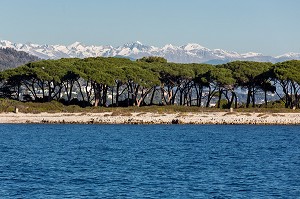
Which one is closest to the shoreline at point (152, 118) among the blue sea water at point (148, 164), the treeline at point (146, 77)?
the treeline at point (146, 77)

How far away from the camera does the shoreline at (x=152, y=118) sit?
9681 cm

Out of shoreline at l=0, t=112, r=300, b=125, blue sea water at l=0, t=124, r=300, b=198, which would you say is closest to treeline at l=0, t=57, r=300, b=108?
shoreline at l=0, t=112, r=300, b=125

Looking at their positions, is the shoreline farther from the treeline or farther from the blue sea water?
the blue sea water

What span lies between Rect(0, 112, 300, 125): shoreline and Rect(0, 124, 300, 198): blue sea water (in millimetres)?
12859

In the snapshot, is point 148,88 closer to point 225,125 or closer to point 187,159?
point 225,125

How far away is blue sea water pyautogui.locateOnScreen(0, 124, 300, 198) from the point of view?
121ft

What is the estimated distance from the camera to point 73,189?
37.1 m

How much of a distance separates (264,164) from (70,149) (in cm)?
1796

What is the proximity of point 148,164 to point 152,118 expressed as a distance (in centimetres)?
4922

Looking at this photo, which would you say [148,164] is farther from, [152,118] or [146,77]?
[146,77]

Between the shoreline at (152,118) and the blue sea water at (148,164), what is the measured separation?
42.2ft

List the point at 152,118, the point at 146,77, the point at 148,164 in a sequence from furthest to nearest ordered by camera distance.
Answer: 1. the point at 146,77
2. the point at 152,118
3. the point at 148,164

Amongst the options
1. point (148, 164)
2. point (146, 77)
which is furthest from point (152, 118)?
point (148, 164)

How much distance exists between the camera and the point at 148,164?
48750 mm
